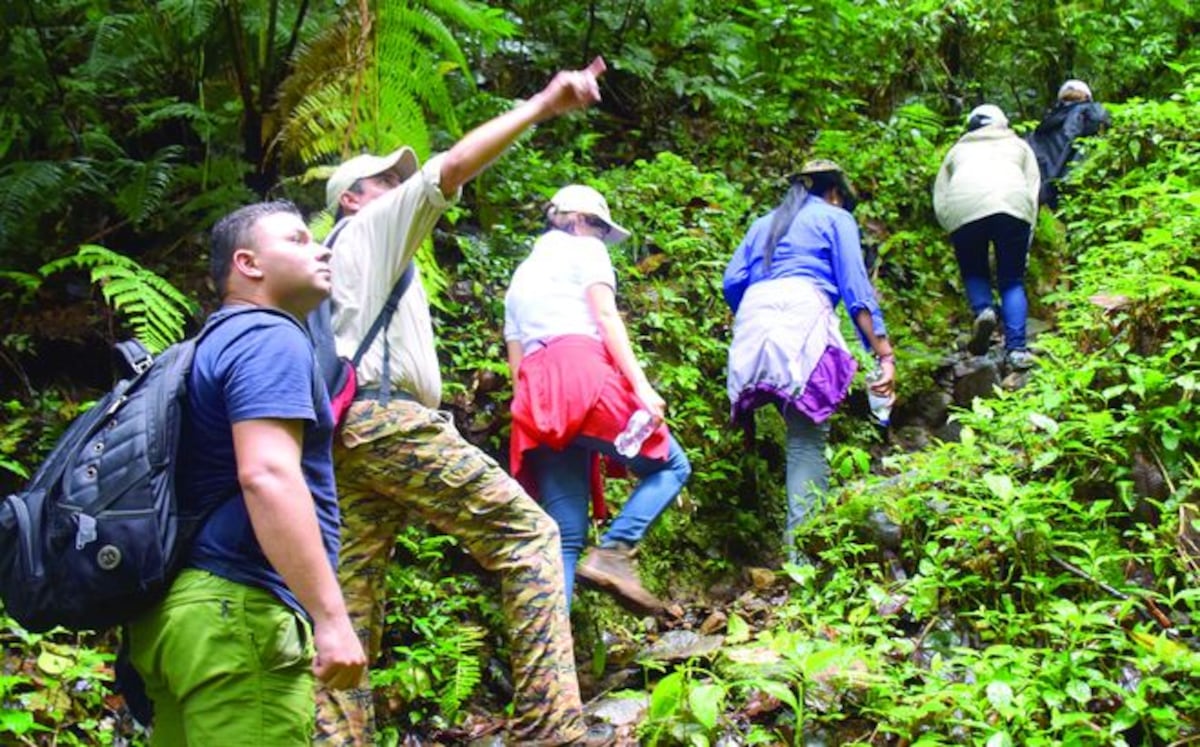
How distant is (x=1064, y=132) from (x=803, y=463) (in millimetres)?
5687

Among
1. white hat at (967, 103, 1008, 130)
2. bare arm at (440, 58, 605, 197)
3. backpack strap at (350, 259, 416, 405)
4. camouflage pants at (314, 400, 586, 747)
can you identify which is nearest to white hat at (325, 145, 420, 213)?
backpack strap at (350, 259, 416, 405)

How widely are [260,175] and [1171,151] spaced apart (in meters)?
6.35

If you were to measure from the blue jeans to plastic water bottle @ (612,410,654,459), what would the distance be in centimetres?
5

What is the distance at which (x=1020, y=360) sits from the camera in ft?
23.4

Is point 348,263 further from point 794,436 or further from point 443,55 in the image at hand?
point 443,55

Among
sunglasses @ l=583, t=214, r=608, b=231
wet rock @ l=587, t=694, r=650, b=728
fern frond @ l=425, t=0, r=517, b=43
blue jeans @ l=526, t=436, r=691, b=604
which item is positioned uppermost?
fern frond @ l=425, t=0, r=517, b=43

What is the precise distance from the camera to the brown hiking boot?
169 inches

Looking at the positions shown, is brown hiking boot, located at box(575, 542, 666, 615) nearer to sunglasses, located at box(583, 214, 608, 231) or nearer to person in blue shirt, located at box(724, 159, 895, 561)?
person in blue shirt, located at box(724, 159, 895, 561)

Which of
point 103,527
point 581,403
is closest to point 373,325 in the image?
point 581,403

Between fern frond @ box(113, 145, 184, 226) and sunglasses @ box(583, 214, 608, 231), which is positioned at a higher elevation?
fern frond @ box(113, 145, 184, 226)

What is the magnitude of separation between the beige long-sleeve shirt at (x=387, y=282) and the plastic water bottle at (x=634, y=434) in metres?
0.94

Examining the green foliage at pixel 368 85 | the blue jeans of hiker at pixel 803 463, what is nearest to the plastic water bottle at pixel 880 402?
the blue jeans of hiker at pixel 803 463

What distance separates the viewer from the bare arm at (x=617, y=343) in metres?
4.32

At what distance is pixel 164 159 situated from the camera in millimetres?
5781
